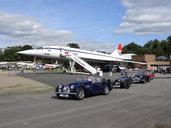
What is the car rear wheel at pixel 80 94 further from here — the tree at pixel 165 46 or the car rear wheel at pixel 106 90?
the tree at pixel 165 46

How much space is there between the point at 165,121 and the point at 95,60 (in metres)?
59.7

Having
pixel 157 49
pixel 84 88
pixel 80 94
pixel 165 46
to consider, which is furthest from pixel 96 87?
pixel 165 46

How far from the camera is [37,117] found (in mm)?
13016

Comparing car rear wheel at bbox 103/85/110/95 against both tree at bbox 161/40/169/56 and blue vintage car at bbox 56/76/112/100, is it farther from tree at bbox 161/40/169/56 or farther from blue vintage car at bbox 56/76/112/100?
tree at bbox 161/40/169/56

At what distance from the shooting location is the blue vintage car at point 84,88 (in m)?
19.8

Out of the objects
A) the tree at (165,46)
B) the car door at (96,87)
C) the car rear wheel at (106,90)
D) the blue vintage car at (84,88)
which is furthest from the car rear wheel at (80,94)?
the tree at (165,46)

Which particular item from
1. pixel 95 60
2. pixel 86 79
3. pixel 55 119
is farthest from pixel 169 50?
pixel 55 119

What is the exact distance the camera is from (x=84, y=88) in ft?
67.7

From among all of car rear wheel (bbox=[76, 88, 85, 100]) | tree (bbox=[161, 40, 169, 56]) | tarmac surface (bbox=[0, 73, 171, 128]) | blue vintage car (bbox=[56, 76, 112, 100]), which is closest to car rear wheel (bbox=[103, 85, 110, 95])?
blue vintage car (bbox=[56, 76, 112, 100])

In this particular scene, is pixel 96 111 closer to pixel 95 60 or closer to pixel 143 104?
pixel 143 104

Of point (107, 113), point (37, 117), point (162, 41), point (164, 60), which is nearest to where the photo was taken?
point (37, 117)

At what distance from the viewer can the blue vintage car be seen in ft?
65.1

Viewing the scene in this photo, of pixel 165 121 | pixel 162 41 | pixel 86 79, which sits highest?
pixel 162 41

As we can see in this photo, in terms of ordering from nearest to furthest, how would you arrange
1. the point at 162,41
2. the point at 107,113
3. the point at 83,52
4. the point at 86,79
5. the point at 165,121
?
the point at 165,121 → the point at 107,113 → the point at 86,79 → the point at 83,52 → the point at 162,41
